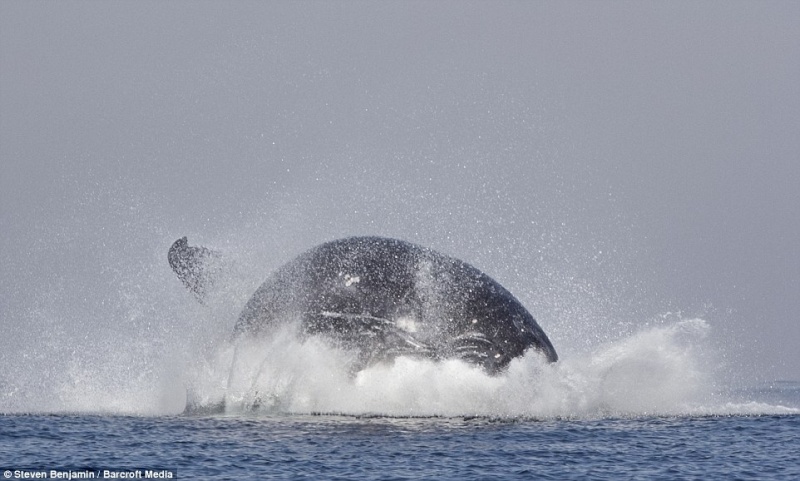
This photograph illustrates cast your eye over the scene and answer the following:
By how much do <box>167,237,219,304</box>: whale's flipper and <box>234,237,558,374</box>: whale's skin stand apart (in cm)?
363

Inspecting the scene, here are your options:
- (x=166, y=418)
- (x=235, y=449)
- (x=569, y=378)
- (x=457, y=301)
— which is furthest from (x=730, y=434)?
(x=166, y=418)

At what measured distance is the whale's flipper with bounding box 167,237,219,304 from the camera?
3991 centimetres

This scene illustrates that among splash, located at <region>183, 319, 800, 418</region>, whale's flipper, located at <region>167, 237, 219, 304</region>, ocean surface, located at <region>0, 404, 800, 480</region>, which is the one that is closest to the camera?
ocean surface, located at <region>0, 404, 800, 480</region>

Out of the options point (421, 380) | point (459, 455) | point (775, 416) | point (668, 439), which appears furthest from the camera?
point (775, 416)

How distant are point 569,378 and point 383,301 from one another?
588 centimetres

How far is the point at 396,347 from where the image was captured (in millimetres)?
33719

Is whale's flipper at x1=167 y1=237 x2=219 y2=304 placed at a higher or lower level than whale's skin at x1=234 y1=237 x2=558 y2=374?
higher

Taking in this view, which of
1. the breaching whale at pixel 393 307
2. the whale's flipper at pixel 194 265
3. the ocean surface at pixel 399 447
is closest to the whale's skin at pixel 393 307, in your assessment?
the breaching whale at pixel 393 307

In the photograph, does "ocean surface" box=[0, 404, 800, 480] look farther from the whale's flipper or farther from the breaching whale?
the whale's flipper

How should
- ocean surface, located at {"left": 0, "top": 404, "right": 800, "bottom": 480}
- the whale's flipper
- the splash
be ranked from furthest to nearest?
the whale's flipper → the splash → ocean surface, located at {"left": 0, "top": 404, "right": 800, "bottom": 480}

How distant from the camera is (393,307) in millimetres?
34406

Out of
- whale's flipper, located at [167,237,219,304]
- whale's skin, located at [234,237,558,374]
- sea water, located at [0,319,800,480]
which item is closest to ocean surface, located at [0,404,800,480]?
sea water, located at [0,319,800,480]

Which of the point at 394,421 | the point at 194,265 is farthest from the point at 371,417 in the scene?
the point at 194,265

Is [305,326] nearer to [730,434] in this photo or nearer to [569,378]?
[569,378]
